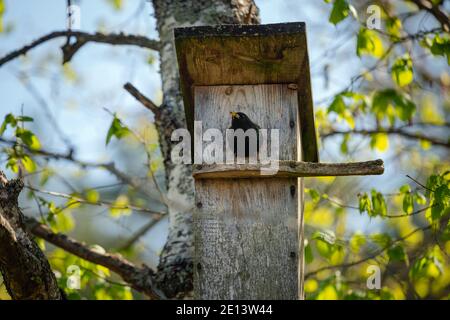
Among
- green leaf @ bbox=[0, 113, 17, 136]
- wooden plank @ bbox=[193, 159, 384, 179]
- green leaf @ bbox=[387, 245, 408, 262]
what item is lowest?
green leaf @ bbox=[387, 245, 408, 262]

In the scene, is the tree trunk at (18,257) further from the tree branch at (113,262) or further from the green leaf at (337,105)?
the green leaf at (337,105)

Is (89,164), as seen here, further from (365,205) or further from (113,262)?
(365,205)

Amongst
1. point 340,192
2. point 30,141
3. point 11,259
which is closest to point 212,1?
point 30,141

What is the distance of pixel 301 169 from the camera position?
9.55 feet

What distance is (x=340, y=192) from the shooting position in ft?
21.8

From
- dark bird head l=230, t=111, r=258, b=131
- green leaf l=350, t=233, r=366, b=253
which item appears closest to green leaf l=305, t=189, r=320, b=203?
green leaf l=350, t=233, r=366, b=253

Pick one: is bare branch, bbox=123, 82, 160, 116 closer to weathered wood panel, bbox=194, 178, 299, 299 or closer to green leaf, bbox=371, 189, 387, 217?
weathered wood panel, bbox=194, 178, 299, 299

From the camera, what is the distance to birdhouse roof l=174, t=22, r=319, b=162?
2996 mm

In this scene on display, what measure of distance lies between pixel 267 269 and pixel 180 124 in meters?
1.27

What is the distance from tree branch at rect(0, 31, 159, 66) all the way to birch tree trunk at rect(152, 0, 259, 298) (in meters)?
0.30

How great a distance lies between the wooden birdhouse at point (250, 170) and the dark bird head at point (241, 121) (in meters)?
0.04

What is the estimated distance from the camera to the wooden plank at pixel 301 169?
2881mm

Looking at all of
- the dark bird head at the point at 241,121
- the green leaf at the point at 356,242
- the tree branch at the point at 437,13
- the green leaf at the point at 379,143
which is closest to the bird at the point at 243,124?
the dark bird head at the point at 241,121
